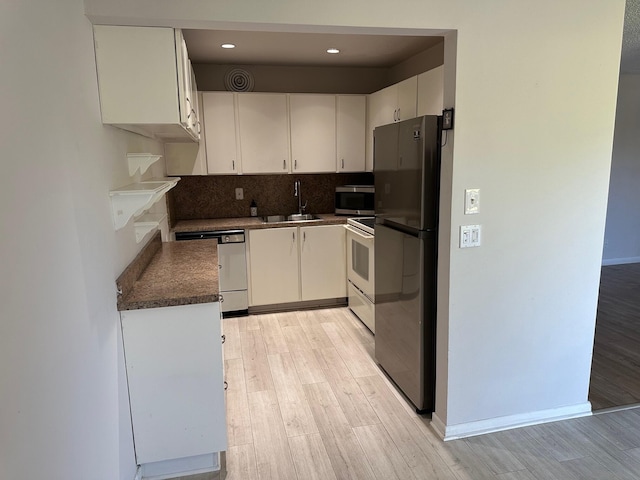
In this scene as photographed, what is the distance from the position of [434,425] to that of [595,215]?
1.43 meters

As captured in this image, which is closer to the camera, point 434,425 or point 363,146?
point 434,425

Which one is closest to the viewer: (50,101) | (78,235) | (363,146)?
(50,101)

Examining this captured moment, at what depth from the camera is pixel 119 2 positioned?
1710 mm

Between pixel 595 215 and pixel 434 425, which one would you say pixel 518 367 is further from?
pixel 595 215

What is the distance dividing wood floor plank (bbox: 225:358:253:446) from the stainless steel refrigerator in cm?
98

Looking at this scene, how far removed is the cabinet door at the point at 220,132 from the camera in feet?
13.2

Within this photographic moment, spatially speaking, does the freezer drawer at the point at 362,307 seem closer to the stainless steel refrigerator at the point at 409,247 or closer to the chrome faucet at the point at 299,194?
the stainless steel refrigerator at the point at 409,247

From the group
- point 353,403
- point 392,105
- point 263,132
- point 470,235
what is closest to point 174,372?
point 353,403

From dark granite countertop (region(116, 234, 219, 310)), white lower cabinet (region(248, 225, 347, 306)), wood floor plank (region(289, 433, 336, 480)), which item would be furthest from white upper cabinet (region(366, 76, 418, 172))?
wood floor plank (region(289, 433, 336, 480))

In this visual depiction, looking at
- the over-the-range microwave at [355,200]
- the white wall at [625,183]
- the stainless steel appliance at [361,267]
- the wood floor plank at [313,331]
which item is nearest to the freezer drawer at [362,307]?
the stainless steel appliance at [361,267]

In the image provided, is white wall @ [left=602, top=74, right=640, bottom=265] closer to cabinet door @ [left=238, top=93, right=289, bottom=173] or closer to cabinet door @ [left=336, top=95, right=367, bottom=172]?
cabinet door @ [left=336, top=95, right=367, bottom=172]

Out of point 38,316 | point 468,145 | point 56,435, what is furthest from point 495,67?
point 56,435

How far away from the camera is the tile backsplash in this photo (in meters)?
4.46

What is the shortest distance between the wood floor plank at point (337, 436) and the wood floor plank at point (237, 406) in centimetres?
40
